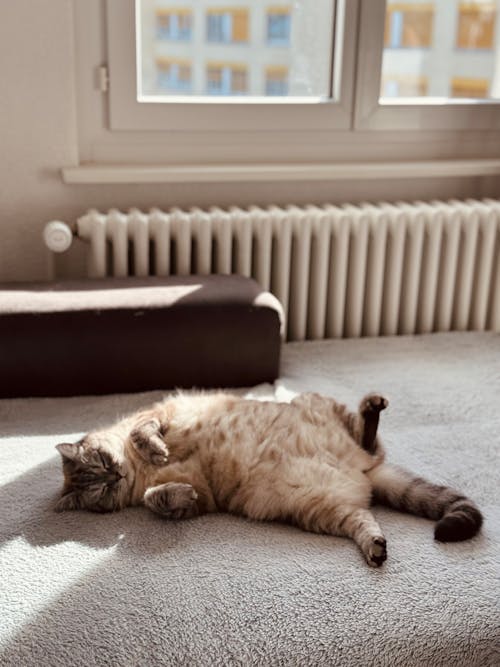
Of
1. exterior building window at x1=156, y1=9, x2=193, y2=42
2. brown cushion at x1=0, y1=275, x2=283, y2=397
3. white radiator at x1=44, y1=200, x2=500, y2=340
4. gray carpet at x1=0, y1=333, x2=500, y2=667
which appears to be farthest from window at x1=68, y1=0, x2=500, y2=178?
gray carpet at x1=0, y1=333, x2=500, y2=667

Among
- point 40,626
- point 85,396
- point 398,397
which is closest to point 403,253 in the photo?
point 398,397

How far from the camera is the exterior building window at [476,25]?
3.36 m

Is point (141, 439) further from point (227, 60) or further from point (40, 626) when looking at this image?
point (227, 60)

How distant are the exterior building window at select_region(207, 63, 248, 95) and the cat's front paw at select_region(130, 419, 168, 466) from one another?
1.57 m

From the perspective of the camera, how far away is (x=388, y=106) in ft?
10.5

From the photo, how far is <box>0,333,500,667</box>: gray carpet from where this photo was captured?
1510 mm

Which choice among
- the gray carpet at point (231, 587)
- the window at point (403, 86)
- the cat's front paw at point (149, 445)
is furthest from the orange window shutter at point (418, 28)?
the cat's front paw at point (149, 445)

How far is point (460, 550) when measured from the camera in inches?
71.0

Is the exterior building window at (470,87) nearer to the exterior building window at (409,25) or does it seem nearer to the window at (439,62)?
the window at (439,62)

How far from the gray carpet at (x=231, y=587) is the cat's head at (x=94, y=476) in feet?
0.12

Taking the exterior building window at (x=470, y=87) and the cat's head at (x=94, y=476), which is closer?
the cat's head at (x=94, y=476)

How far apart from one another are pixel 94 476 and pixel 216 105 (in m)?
1.60

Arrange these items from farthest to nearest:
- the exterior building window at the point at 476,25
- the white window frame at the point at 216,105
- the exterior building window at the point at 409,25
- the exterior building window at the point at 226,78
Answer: the exterior building window at the point at 476,25
the exterior building window at the point at 409,25
the exterior building window at the point at 226,78
the white window frame at the point at 216,105

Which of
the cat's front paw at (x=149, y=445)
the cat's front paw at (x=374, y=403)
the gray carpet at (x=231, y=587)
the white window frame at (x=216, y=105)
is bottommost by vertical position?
the gray carpet at (x=231, y=587)
